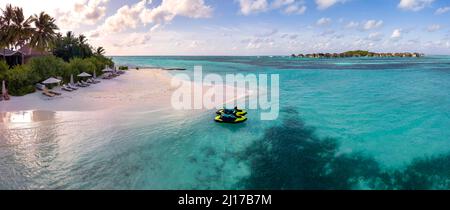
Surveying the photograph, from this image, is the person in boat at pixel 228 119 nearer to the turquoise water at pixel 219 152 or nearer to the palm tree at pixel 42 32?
the turquoise water at pixel 219 152

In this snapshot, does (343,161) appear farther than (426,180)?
Yes

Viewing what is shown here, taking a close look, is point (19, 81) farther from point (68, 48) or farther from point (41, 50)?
point (68, 48)

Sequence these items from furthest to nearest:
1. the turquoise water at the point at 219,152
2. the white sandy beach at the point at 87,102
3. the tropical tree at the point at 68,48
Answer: the tropical tree at the point at 68,48 → the white sandy beach at the point at 87,102 → the turquoise water at the point at 219,152

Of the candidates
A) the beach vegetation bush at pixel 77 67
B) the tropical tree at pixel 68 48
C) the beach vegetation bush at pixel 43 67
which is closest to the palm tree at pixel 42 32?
the tropical tree at pixel 68 48

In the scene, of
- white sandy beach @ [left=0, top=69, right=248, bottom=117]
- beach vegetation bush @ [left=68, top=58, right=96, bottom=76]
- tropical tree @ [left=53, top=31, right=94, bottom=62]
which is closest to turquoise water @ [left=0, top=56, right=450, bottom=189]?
white sandy beach @ [left=0, top=69, right=248, bottom=117]

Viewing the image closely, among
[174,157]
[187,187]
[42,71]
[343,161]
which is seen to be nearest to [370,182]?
[343,161]

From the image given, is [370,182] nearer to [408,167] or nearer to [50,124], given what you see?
[408,167]
